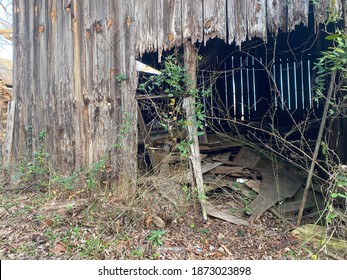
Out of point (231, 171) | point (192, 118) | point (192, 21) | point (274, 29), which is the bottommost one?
point (231, 171)

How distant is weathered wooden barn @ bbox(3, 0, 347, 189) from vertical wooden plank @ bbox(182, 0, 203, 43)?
1 cm

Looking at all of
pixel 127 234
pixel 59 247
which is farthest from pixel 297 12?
pixel 59 247

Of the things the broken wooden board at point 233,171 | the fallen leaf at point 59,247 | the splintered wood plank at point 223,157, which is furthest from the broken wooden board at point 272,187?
the fallen leaf at point 59,247

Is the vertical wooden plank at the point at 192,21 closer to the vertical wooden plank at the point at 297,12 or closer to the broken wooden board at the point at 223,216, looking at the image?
the vertical wooden plank at the point at 297,12

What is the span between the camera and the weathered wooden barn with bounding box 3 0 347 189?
3.99 meters

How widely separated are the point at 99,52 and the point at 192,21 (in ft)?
5.37

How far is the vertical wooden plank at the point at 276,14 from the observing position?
3783 millimetres

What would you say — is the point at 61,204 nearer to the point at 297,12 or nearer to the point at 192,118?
the point at 192,118

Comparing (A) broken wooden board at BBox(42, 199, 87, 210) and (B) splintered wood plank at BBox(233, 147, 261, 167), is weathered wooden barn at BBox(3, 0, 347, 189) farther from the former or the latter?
(B) splintered wood plank at BBox(233, 147, 261, 167)

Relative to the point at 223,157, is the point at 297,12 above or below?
above

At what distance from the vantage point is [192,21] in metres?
4.20

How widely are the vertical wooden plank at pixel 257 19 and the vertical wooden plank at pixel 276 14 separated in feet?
0.20

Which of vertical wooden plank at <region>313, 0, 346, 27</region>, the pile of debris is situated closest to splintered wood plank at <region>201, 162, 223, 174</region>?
the pile of debris

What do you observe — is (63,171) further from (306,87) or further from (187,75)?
(306,87)
